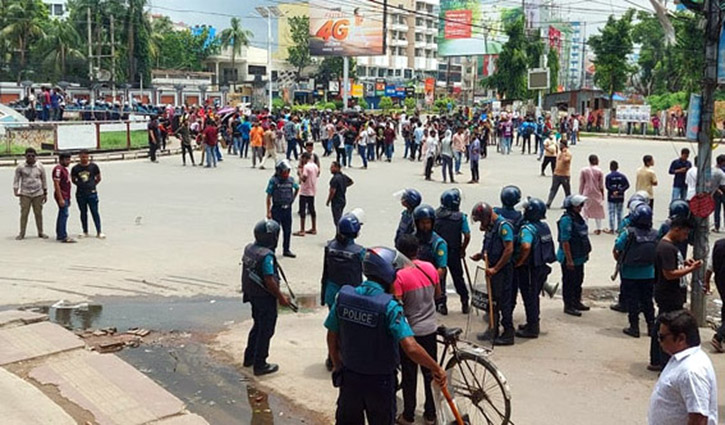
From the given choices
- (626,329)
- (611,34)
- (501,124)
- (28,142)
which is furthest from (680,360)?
(611,34)

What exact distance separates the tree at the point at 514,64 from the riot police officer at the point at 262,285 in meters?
54.6

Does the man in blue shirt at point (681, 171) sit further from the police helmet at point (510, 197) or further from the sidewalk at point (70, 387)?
the sidewalk at point (70, 387)

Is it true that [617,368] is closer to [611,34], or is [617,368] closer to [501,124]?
[501,124]

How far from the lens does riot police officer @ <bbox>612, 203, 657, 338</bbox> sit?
7.84 metres

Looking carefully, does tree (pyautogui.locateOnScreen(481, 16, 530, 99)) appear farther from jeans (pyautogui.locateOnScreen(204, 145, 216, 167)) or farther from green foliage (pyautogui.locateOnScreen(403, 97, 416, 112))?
jeans (pyautogui.locateOnScreen(204, 145, 216, 167))

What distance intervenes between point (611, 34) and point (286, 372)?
179 ft

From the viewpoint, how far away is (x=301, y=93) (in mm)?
89500

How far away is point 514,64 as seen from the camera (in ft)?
193

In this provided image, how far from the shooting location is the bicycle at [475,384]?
17.6 feet

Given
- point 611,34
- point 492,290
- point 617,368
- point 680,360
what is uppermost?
point 611,34

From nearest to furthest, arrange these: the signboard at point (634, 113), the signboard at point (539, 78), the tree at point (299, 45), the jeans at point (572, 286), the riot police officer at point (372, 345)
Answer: the riot police officer at point (372, 345) < the jeans at point (572, 286) < the signboard at point (634, 113) < the signboard at point (539, 78) < the tree at point (299, 45)

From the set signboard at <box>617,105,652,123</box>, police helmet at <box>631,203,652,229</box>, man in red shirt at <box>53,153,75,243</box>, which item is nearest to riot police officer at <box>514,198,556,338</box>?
police helmet at <box>631,203,652,229</box>

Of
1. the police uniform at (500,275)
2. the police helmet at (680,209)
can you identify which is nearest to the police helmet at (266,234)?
the police uniform at (500,275)

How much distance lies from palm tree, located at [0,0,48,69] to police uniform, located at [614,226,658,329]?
6269 centimetres
